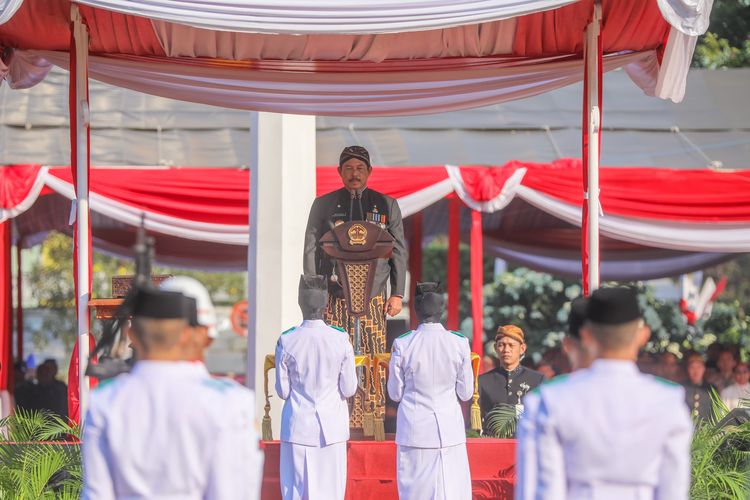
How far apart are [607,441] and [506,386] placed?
4339 mm

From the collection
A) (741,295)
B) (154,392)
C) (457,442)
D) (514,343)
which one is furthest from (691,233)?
(741,295)

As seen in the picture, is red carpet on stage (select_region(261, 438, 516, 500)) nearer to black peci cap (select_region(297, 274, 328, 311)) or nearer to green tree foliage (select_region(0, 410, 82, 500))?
black peci cap (select_region(297, 274, 328, 311))

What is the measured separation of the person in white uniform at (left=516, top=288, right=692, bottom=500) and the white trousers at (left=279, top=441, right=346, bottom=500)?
300 centimetres

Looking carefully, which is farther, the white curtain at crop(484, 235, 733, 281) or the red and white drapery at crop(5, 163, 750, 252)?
the white curtain at crop(484, 235, 733, 281)

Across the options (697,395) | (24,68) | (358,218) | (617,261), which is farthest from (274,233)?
(617,261)

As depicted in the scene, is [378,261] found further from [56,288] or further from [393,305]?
[56,288]

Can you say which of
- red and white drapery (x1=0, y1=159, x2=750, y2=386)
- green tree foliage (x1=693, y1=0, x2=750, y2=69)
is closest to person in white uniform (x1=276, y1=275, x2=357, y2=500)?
red and white drapery (x1=0, y1=159, x2=750, y2=386)

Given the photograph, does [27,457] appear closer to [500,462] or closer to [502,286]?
[500,462]

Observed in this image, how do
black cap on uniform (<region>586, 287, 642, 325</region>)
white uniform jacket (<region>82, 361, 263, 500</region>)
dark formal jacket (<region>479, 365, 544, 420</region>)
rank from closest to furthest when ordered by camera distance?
white uniform jacket (<region>82, 361, 263, 500</region>), black cap on uniform (<region>586, 287, 642, 325</region>), dark formal jacket (<region>479, 365, 544, 420</region>)

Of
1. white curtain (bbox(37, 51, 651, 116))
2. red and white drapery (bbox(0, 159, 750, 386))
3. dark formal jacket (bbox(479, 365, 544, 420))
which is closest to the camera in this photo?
white curtain (bbox(37, 51, 651, 116))

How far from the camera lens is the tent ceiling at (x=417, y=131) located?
11523 mm

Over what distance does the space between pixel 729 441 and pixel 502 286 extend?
10.1m

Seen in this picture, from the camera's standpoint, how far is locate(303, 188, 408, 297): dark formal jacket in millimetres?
7055

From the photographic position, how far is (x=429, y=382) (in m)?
6.30
